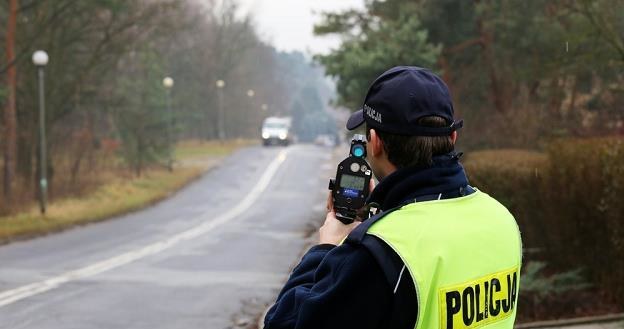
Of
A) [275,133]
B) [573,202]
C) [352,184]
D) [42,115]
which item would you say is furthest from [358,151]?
[275,133]

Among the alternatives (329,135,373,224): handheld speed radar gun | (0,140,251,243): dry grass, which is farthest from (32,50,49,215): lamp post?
(329,135,373,224): handheld speed radar gun

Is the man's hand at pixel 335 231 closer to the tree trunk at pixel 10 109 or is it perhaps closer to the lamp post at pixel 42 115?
the lamp post at pixel 42 115

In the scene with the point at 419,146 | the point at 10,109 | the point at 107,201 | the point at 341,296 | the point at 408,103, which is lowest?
the point at 107,201

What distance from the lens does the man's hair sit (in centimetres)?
237

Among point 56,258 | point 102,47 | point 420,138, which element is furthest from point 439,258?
point 102,47

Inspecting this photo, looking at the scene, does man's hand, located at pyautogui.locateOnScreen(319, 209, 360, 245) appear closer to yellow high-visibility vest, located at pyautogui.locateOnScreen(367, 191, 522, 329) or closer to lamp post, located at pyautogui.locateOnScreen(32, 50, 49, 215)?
yellow high-visibility vest, located at pyautogui.locateOnScreen(367, 191, 522, 329)

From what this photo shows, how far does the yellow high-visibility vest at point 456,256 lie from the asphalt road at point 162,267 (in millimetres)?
8764

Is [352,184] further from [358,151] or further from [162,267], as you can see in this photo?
[162,267]

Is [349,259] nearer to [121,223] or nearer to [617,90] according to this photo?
[617,90]

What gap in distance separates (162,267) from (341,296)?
14.9 meters

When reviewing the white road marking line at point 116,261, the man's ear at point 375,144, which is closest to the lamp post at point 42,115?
the white road marking line at point 116,261

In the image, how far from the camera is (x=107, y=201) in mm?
33750

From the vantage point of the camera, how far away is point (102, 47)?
34938mm

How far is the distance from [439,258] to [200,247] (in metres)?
18.8
